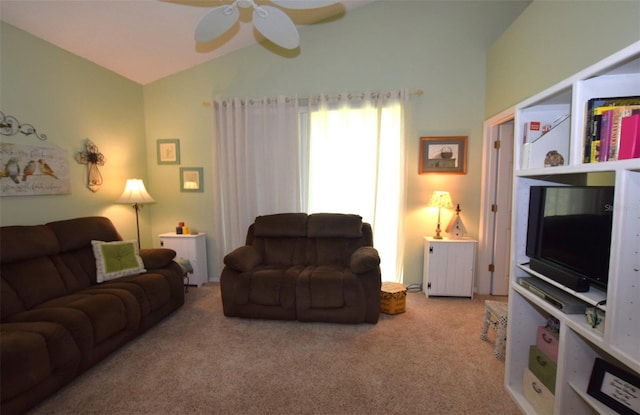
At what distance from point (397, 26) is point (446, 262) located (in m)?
2.83

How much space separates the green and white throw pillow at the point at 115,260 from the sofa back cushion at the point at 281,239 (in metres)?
1.16

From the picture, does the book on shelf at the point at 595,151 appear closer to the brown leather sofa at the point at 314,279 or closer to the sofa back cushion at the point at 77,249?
the brown leather sofa at the point at 314,279

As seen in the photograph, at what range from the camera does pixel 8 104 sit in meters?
2.31

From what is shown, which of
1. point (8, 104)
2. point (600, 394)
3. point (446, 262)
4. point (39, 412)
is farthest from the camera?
point (446, 262)

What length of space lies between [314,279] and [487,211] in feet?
7.23

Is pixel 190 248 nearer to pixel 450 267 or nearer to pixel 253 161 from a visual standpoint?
pixel 253 161

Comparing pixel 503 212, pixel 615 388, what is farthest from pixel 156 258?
pixel 503 212

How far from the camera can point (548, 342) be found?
1.55 m

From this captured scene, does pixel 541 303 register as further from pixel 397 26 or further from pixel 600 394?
pixel 397 26

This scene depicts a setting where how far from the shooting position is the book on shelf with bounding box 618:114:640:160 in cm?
103

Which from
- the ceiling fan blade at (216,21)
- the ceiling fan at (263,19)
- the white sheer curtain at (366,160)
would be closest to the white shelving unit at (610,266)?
the ceiling fan at (263,19)

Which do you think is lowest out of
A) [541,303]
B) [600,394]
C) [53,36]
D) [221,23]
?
[600,394]

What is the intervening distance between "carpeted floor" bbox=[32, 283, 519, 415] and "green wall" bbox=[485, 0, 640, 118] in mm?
2193

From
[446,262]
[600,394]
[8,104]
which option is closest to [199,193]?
[8,104]
